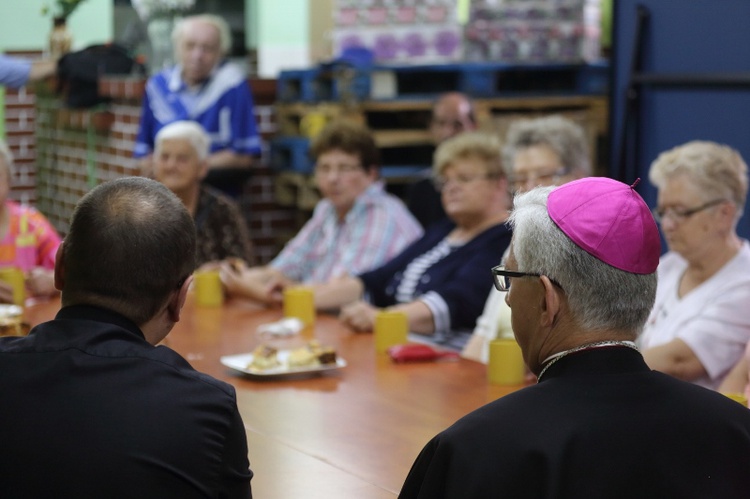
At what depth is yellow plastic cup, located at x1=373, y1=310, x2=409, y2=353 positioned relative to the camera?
3.37 m

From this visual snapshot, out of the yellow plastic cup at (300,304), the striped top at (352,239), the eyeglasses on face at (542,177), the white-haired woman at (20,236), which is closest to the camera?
the yellow plastic cup at (300,304)

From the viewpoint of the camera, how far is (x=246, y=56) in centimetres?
853

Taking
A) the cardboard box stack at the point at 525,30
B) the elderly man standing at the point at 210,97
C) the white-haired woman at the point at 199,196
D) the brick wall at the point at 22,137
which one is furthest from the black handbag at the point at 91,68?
the white-haired woman at the point at 199,196

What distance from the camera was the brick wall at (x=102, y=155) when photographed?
275 inches

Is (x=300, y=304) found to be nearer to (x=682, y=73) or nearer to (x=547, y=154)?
(x=547, y=154)

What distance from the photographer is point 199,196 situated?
5102 mm

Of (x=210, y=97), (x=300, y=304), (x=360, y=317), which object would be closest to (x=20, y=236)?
(x=300, y=304)

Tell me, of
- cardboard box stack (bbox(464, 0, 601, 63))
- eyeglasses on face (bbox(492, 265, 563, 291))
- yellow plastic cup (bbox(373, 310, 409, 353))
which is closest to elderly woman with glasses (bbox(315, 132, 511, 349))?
yellow plastic cup (bbox(373, 310, 409, 353))

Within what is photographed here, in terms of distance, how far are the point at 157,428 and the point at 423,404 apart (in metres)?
1.11

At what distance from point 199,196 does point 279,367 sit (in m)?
2.11

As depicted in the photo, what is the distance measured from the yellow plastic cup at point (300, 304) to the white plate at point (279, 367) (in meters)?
0.56

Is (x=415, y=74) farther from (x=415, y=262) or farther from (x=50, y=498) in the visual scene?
(x=50, y=498)

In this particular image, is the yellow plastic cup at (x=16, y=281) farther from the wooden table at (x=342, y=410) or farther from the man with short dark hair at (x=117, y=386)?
the man with short dark hair at (x=117, y=386)

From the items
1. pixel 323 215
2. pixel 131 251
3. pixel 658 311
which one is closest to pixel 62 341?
pixel 131 251
